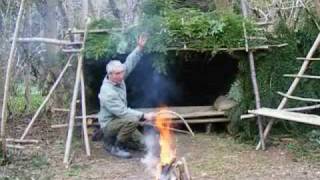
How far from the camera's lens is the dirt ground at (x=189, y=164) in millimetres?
6691

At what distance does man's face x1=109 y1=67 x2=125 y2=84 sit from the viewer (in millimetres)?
7242

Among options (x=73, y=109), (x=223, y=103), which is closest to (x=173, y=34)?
(x=223, y=103)

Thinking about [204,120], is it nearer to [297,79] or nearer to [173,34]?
[173,34]

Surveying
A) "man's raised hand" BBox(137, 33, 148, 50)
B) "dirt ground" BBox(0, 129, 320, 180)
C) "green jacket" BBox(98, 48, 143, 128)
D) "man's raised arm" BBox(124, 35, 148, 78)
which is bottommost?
"dirt ground" BBox(0, 129, 320, 180)

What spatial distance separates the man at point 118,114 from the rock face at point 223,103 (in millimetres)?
1676

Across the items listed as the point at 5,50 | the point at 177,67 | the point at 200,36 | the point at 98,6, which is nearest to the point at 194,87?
the point at 177,67

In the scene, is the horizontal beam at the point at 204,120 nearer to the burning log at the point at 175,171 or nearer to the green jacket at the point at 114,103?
the green jacket at the point at 114,103

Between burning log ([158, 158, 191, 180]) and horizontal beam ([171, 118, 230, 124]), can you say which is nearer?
burning log ([158, 158, 191, 180])

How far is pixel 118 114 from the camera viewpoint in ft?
24.4

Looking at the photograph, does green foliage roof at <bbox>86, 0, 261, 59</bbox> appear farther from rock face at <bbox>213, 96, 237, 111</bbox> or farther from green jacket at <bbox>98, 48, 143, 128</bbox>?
rock face at <bbox>213, 96, 237, 111</bbox>

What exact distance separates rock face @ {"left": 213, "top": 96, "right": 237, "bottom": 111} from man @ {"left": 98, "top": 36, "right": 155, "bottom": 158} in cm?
168

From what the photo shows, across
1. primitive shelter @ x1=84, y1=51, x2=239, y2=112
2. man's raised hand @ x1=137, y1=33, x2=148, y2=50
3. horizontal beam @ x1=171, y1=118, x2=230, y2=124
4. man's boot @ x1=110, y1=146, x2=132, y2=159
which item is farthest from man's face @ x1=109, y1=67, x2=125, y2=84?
horizontal beam @ x1=171, y1=118, x2=230, y2=124

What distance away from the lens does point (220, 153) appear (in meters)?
7.76

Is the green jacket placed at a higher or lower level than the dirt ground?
higher
